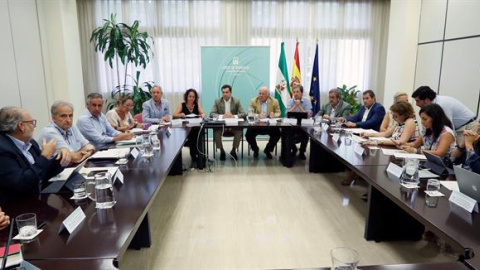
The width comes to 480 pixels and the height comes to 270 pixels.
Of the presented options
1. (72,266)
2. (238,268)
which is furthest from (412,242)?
(72,266)

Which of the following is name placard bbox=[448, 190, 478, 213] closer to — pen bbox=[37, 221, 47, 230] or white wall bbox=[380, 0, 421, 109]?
pen bbox=[37, 221, 47, 230]

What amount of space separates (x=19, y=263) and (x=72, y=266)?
0.17 m

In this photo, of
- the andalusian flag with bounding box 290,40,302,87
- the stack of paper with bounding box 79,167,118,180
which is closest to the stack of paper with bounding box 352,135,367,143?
the stack of paper with bounding box 79,167,118,180

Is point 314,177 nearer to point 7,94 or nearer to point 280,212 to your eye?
point 280,212

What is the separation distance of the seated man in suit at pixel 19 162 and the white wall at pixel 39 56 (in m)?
2.56

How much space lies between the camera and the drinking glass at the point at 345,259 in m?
0.97

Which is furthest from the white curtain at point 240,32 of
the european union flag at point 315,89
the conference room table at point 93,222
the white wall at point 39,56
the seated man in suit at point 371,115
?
the conference room table at point 93,222

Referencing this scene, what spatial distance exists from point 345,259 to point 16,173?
1664mm

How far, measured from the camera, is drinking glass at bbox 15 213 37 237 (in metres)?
1.34

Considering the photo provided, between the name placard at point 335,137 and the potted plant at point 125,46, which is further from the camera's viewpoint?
the potted plant at point 125,46

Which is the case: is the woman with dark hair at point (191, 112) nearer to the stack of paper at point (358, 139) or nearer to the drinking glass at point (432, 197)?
the stack of paper at point (358, 139)

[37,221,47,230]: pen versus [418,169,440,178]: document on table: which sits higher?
[418,169,440,178]: document on table

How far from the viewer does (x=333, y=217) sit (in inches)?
119

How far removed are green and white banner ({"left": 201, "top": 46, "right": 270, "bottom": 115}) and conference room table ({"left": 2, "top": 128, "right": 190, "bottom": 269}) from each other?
4034 mm
